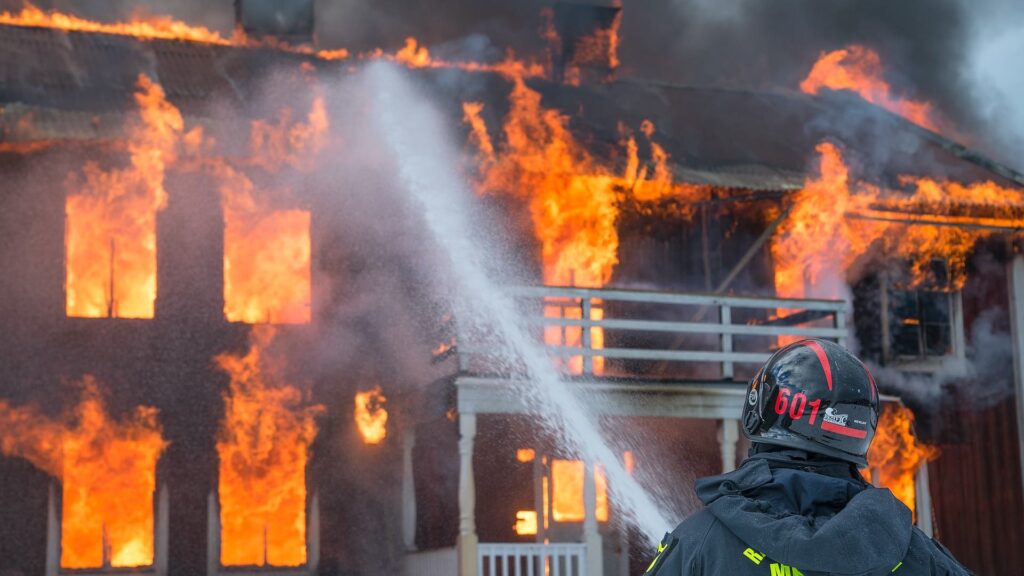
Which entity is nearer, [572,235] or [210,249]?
[210,249]

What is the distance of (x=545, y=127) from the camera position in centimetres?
1645

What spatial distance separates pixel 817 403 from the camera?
3018mm

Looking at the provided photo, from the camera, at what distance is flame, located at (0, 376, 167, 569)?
14.5m

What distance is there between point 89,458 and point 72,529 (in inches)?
30.9

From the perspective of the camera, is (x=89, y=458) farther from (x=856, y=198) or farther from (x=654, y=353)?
(x=856, y=198)

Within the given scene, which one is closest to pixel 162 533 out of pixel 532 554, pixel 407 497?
pixel 407 497

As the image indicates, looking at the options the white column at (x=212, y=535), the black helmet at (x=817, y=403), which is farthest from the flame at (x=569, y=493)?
the black helmet at (x=817, y=403)

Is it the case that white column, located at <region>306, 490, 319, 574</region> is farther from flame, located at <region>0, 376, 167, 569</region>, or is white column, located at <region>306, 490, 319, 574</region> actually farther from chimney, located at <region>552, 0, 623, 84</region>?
chimney, located at <region>552, 0, 623, 84</region>

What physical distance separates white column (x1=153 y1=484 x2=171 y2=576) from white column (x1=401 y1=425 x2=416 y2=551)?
2.72m

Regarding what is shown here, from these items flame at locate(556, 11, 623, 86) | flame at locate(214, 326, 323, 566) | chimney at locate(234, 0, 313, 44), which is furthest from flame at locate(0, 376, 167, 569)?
flame at locate(556, 11, 623, 86)

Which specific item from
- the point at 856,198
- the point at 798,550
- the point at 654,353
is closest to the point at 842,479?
the point at 798,550

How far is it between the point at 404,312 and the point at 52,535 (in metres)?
4.57

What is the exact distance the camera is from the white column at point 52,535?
14344 millimetres

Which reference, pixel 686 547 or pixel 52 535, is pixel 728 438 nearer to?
pixel 52 535
